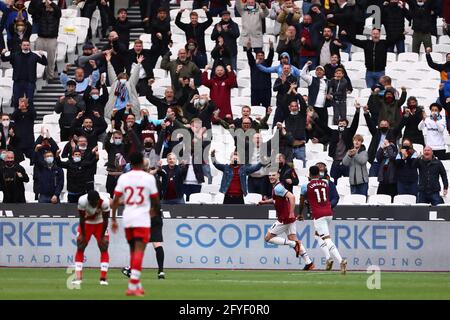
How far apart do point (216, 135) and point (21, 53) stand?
220 inches

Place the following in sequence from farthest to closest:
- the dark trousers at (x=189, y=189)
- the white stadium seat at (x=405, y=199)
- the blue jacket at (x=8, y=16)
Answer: the blue jacket at (x=8, y=16), the dark trousers at (x=189, y=189), the white stadium seat at (x=405, y=199)

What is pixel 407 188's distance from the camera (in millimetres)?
31859

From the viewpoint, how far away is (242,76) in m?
36.3

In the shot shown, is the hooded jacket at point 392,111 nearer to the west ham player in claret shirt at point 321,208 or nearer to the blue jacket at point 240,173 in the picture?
the blue jacket at point 240,173

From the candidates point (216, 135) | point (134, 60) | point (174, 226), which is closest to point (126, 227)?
point (174, 226)

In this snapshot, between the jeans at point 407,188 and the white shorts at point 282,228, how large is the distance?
13.1 ft

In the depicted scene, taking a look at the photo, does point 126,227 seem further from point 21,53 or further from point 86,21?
point 86,21

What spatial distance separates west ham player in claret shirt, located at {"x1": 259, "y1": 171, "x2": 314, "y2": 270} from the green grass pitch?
19.2 inches

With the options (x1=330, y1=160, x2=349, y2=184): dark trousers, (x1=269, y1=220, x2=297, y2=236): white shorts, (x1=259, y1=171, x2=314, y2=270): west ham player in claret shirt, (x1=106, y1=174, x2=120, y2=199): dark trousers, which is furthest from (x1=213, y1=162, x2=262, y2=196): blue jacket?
(x1=269, y1=220, x2=297, y2=236): white shorts

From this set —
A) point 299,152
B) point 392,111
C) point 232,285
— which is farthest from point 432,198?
point 232,285

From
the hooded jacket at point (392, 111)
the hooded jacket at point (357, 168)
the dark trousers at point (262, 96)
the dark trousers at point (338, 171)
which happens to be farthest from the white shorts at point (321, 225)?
the dark trousers at point (262, 96)

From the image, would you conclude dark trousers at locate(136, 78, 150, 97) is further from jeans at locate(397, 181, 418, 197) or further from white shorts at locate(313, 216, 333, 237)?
white shorts at locate(313, 216, 333, 237)

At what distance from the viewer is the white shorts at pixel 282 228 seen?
28719 mm

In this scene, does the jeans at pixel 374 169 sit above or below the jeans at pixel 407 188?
above
